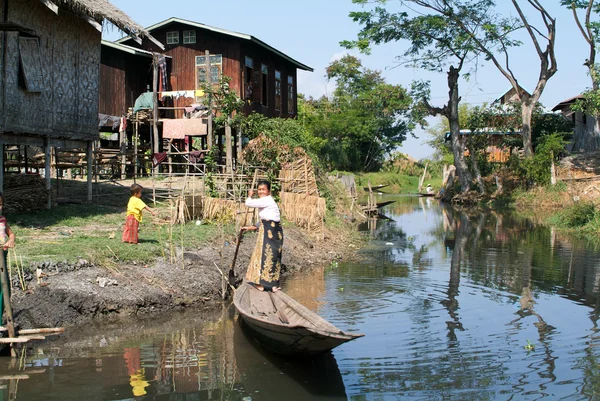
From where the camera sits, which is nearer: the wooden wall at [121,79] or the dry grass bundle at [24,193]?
the dry grass bundle at [24,193]

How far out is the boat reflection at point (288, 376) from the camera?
6715mm

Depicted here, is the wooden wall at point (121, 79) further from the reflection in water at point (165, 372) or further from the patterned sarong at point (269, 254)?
the reflection in water at point (165, 372)

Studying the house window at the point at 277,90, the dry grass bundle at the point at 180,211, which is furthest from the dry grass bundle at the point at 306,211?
the house window at the point at 277,90

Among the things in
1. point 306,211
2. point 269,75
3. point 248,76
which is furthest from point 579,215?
point 269,75

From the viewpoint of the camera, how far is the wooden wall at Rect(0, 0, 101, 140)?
1345 centimetres

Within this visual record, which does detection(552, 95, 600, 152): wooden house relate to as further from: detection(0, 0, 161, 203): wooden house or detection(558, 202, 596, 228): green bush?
detection(0, 0, 161, 203): wooden house

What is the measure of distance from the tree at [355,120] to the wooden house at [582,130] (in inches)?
355

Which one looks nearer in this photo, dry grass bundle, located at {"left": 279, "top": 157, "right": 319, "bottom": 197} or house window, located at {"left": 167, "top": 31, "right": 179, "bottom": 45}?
dry grass bundle, located at {"left": 279, "top": 157, "right": 319, "bottom": 197}

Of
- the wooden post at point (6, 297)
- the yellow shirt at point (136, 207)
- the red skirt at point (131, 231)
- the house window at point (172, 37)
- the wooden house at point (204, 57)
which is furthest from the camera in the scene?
the house window at point (172, 37)

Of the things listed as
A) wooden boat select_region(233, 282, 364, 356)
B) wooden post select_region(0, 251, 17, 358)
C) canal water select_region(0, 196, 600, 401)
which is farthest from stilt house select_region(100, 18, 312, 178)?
wooden post select_region(0, 251, 17, 358)

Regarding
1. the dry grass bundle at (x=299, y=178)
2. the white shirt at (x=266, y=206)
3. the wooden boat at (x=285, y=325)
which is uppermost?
the dry grass bundle at (x=299, y=178)

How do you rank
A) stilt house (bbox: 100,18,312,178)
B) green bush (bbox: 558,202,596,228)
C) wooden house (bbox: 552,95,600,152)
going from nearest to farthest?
green bush (bbox: 558,202,596,228) < stilt house (bbox: 100,18,312,178) < wooden house (bbox: 552,95,600,152)

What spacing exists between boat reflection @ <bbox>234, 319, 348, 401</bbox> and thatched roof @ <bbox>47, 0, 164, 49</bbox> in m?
8.97

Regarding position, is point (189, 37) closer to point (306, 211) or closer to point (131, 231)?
point (306, 211)
